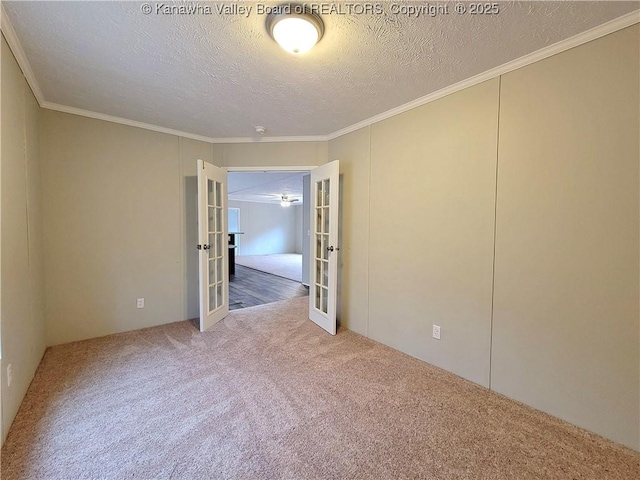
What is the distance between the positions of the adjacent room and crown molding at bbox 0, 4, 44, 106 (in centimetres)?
3

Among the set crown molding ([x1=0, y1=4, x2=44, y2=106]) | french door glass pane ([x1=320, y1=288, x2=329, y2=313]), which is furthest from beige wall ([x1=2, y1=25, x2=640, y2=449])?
crown molding ([x1=0, y1=4, x2=44, y2=106])

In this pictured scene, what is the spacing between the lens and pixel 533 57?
1.81 m

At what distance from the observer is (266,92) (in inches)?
91.8

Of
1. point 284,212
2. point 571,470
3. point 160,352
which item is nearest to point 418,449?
point 571,470

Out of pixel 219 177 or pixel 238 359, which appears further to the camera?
Answer: pixel 219 177

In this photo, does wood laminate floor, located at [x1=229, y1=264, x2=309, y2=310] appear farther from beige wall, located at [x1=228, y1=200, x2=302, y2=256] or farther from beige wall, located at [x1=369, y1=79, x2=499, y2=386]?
beige wall, located at [x1=228, y1=200, x2=302, y2=256]

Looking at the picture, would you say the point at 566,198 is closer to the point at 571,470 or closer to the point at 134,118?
the point at 571,470

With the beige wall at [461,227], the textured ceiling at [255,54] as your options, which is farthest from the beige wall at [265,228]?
the textured ceiling at [255,54]

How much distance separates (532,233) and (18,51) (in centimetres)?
353

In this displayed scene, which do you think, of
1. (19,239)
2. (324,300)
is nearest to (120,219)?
(19,239)

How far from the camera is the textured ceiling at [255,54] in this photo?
4.89ft

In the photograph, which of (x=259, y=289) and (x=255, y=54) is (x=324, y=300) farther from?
(x=255, y=54)

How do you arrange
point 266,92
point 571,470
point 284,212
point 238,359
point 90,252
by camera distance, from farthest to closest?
point 284,212 < point 90,252 < point 238,359 < point 266,92 < point 571,470

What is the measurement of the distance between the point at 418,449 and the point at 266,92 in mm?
2702
